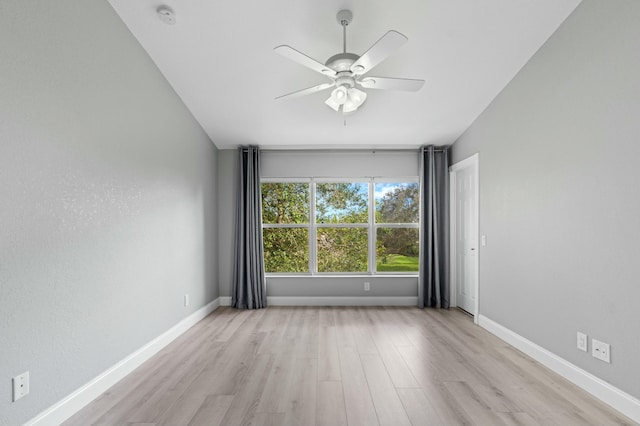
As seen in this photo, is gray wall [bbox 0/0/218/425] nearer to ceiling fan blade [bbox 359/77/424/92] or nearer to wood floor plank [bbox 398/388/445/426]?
ceiling fan blade [bbox 359/77/424/92]

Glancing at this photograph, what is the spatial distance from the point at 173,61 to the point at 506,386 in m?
3.91

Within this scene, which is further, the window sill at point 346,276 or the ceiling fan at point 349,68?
the window sill at point 346,276

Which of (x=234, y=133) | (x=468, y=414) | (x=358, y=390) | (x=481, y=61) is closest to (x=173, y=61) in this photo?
(x=234, y=133)

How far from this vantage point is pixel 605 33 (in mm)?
2291

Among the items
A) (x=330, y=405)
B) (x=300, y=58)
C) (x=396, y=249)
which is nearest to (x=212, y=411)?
(x=330, y=405)

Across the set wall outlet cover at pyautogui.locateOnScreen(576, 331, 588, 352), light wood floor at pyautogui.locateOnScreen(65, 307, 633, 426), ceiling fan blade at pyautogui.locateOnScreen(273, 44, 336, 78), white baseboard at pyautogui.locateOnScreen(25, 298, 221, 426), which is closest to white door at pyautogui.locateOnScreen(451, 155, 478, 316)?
light wood floor at pyautogui.locateOnScreen(65, 307, 633, 426)

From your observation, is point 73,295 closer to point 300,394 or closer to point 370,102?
point 300,394

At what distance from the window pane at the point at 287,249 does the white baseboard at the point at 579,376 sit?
269cm

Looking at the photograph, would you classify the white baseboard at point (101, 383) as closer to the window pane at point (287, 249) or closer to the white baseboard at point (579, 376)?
the window pane at point (287, 249)

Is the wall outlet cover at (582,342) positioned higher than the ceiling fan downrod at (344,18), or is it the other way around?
the ceiling fan downrod at (344,18)

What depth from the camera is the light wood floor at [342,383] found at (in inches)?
81.0

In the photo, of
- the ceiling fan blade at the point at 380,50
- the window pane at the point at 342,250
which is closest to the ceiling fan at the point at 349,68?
the ceiling fan blade at the point at 380,50

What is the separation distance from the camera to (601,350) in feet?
7.55

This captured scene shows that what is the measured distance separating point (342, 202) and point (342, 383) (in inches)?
116
